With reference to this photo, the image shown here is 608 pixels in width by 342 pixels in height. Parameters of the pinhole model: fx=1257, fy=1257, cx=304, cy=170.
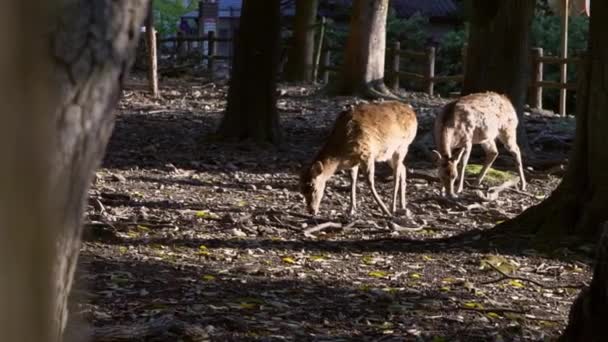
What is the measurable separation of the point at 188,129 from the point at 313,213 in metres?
7.61

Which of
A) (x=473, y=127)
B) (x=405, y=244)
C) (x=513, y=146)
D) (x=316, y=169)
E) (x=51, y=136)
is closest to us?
(x=51, y=136)

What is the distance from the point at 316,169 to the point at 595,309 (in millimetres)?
6241

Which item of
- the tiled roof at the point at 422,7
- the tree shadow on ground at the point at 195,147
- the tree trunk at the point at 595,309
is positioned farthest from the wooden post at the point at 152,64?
the tiled roof at the point at 422,7

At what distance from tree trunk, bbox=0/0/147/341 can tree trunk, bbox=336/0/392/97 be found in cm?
2207

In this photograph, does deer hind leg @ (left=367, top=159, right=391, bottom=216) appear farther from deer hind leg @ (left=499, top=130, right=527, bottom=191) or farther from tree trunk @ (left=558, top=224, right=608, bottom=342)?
tree trunk @ (left=558, top=224, right=608, bottom=342)

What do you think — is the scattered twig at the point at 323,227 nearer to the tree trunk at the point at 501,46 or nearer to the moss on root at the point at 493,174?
the moss on root at the point at 493,174

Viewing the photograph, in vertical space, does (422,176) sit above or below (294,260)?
above

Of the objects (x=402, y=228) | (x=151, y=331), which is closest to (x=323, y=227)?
(x=402, y=228)

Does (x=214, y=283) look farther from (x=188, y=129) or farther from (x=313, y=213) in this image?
(x=188, y=129)

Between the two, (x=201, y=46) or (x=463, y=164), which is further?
(x=201, y=46)

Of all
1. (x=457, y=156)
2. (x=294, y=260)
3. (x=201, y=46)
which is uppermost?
(x=201, y=46)

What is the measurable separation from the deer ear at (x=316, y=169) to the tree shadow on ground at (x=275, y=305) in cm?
310

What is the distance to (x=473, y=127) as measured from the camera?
14.8 m

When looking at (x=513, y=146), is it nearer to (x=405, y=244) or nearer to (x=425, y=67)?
(x=405, y=244)
